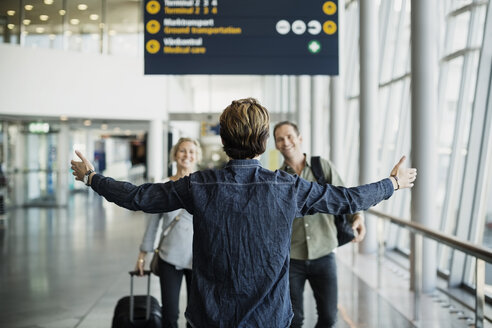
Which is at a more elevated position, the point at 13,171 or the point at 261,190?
the point at 261,190

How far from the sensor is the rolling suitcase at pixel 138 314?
407 cm

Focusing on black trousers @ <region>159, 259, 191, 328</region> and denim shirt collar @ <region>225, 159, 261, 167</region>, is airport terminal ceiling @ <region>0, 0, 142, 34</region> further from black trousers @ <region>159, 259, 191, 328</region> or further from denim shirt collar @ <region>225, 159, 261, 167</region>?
denim shirt collar @ <region>225, 159, 261, 167</region>

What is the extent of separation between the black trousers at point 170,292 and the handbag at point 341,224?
1059 mm

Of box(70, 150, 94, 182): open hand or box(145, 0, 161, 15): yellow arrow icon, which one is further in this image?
box(145, 0, 161, 15): yellow arrow icon

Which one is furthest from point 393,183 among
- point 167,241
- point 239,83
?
point 239,83

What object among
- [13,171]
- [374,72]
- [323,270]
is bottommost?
[13,171]

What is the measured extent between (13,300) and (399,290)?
451 centimetres

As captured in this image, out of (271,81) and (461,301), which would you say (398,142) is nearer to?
(461,301)

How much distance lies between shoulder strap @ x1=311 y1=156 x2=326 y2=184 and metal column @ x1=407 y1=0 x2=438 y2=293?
3.00 metres

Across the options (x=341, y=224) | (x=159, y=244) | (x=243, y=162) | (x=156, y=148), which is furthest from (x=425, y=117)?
(x=156, y=148)

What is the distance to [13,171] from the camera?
60.5 ft

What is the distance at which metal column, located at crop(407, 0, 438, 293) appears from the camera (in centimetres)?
599

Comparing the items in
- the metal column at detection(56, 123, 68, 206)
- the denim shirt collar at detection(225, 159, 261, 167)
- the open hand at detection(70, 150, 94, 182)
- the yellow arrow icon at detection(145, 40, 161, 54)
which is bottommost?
the metal column at detection(56, 123, 68, 206)

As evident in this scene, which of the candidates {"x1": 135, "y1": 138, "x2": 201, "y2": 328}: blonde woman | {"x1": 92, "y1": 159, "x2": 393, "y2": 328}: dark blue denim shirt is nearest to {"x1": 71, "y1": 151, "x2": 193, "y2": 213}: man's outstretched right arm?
{"x1": 92, "y1": 159, "x2": 393, "y2": 328}: dark blue denim shirt
